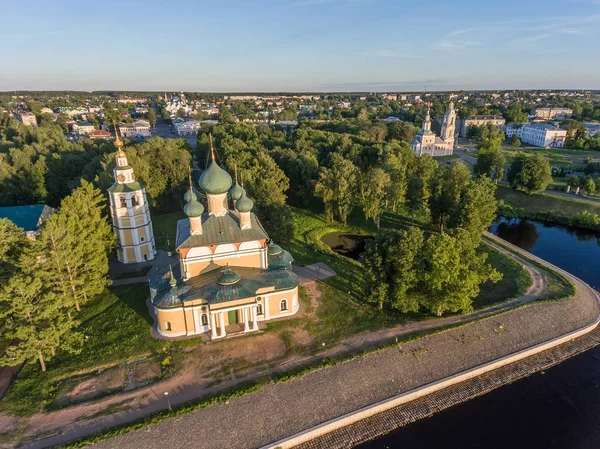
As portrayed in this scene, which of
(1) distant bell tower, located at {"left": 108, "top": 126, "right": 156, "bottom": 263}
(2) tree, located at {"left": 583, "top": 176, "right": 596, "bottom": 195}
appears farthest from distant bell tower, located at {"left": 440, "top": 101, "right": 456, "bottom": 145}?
(1) distant bell tower, located at {"left": 108, "top": 126, "right": 156, "bottom": 263}

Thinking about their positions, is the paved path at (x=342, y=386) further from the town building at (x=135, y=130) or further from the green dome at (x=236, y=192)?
the town building at (x=135, y=130)

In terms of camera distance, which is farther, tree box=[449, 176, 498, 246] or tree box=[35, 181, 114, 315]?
tree box=[449, 176, 498, 246]

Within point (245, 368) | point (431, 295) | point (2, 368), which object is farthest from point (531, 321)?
point (2, 368)

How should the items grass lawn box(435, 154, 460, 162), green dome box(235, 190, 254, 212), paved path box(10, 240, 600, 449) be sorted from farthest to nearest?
1. grass lawn box(435, 154, 460, 162)
2. green dome box(235, 190, 254, 212)
3. paved path box(10, 240, 600, 449)

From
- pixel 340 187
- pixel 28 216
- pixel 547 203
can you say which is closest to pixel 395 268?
pixel 340 187

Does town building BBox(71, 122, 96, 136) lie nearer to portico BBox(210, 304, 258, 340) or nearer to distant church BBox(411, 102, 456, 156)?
distant church BBox(411, 102, 456, 156)

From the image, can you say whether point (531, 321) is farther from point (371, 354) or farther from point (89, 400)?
point (89, 400)
